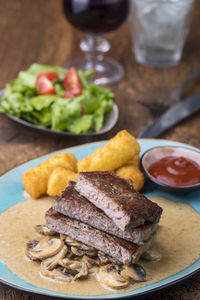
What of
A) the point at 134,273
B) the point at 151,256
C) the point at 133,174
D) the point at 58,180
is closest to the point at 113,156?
the point at 133,174

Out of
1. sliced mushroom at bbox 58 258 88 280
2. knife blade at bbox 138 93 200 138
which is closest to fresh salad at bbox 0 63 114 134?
knife blade at bbox 138 93 200 138

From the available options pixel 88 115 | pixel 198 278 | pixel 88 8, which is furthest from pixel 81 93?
pixel 198 278

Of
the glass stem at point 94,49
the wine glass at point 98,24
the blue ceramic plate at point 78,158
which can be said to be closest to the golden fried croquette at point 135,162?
the blue ceramic plate at point 78,158

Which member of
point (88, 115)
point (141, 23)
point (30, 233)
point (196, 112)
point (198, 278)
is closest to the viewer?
point (198, 278)

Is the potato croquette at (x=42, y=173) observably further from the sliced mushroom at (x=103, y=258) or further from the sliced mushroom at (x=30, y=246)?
the sliced mushroom at (x=103, y=258)

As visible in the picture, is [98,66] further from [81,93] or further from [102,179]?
[102,179]

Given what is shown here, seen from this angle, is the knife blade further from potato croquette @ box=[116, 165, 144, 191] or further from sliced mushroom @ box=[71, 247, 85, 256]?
sliced mushroom @ box=[71, 247, 85, 256]
